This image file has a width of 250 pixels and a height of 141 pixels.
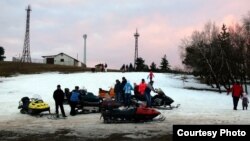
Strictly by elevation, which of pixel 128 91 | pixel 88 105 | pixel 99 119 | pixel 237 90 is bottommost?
pixel 99 119

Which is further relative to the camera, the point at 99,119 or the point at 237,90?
the point at 237,90

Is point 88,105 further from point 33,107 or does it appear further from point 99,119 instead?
point 99,119

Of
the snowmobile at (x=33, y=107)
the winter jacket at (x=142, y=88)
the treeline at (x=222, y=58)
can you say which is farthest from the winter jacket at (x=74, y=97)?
the treeline at (x=222, y=58)

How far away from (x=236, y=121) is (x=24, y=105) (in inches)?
489

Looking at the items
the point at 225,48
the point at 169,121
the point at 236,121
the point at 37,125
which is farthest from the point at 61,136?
the point at 225,48

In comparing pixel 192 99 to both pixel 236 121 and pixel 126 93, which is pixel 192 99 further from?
pixel 236 121

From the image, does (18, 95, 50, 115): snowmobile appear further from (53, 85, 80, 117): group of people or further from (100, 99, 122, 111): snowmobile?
(100, 99, 122, 111): snowmobile

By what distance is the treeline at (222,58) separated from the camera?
55.6 meters

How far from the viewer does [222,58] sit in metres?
55.8

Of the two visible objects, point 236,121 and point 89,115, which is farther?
point 89,115

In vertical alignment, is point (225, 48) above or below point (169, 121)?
above

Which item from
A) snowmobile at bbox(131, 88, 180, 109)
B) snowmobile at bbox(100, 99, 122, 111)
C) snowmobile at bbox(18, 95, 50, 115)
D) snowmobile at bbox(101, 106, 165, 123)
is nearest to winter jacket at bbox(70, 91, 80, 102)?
snowmobile at bbox(100, 99, 122, 111)

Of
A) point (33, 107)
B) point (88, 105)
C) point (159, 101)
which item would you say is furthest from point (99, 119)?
point (159, 101)

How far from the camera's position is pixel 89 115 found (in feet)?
87.0
